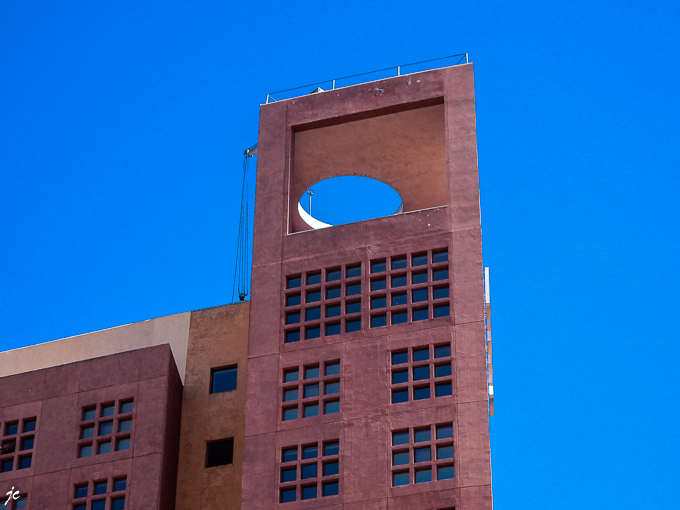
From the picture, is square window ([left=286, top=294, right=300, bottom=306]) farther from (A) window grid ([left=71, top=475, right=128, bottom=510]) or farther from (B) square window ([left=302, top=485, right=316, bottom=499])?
(A) window grid ([left=71, top=475, right=128, bottom=510])

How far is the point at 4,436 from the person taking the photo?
6269 cm

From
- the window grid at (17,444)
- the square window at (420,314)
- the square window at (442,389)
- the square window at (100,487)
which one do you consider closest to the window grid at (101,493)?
the square window at (100,487)

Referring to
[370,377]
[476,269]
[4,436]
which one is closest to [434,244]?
Answer: [476,269]

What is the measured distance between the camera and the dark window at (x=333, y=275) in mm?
59844

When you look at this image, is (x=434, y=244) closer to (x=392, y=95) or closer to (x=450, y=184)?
(x=450, y=184)

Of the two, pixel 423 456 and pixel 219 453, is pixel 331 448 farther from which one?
pixel 219 453

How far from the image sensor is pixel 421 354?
56812 mm

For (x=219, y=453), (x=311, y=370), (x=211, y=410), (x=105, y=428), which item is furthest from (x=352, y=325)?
(x=105, y=428)

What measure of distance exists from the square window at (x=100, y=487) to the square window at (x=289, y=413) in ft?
26.6

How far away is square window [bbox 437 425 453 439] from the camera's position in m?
54.7

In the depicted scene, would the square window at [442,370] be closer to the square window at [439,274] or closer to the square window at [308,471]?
the square window at [439,274]

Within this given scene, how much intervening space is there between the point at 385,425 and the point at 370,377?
218 cm

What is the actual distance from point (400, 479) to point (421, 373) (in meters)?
4.36

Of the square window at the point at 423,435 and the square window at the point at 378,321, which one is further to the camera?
the square window at the point at 378,321
